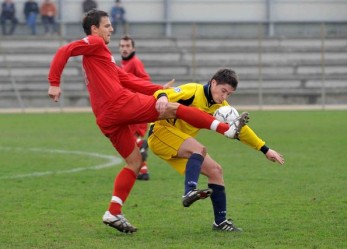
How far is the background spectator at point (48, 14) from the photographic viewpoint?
3400cm

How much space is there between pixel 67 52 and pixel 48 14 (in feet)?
84.0

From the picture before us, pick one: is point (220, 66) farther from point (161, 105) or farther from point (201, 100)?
point (161, 105)

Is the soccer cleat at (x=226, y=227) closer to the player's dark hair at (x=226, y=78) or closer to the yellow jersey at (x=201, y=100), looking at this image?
the yellow jersey at (x=201, y=100)

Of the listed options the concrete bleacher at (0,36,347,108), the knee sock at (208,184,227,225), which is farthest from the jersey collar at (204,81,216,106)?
the concrete bleacher at (0,36,347,108)

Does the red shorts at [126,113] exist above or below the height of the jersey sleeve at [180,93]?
below

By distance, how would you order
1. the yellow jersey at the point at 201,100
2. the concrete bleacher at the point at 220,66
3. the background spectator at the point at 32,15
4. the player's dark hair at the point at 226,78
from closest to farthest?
the player's dark hair at the point at 226,78 → the yellow jersey at the point at 201,100 → the concrete bleacher at the point at 220,66 → the background spectator at the point at 32,15

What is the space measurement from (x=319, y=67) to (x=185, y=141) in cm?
2527

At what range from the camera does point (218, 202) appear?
30.3 ft

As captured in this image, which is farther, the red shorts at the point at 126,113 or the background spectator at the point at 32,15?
the background spectator at the point at 32,15

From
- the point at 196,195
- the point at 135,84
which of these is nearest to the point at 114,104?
the point at 135,84

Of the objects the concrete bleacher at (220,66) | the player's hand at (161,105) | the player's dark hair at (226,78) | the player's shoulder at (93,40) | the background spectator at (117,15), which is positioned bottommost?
the concrete bleacher at (220,66)

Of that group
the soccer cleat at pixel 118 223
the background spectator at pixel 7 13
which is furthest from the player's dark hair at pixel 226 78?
the background spectator at pixel 7 13

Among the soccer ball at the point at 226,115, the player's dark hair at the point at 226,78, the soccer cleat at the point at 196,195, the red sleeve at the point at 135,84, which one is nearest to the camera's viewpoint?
the soccer cleat at the point at 196,195

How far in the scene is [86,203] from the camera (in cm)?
1107
